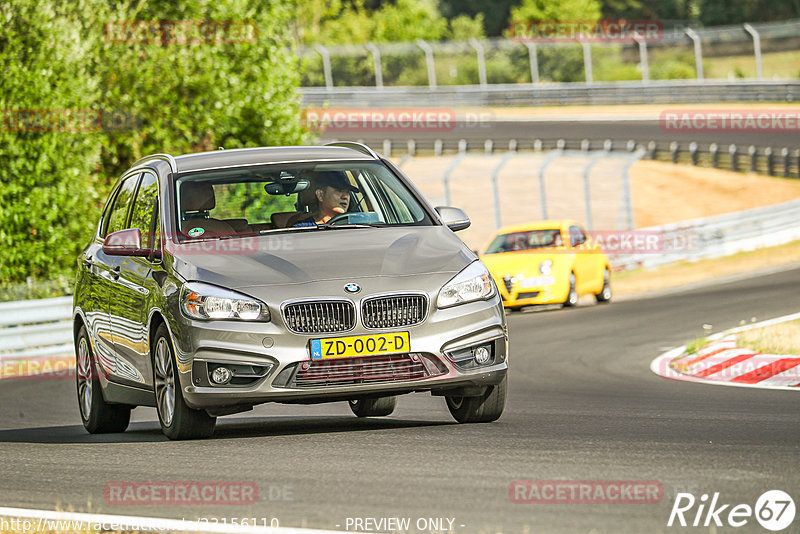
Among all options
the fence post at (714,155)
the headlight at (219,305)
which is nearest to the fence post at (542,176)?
the fence post at (714,155)

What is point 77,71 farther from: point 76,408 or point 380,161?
point 380,161

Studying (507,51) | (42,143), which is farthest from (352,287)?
(507,51)

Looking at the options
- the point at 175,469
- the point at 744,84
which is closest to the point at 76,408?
A: the point at 175,469

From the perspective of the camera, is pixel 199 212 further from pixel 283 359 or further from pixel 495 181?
pixel 495 181

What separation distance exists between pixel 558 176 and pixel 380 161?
117 feet

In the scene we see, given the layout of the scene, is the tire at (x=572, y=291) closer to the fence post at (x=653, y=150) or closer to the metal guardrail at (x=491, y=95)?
the fence post at (x=653, y=150)

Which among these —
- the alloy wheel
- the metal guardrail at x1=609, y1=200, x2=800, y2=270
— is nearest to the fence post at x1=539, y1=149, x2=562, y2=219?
the metal guardrail at x1=609, y1=200, x2=800, y2=270

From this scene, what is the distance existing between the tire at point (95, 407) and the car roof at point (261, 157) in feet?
5.56

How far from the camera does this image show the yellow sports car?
2250cm

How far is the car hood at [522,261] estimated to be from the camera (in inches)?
886

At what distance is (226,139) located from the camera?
2803cm

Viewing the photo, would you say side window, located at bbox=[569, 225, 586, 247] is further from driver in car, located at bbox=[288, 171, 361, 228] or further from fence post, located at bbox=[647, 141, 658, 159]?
fence post, located at bbox=[647, 141, 658, 159]

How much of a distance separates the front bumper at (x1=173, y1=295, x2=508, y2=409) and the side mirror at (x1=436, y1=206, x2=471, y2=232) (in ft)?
3.70

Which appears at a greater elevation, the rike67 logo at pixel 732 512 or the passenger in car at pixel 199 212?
the passenger in car at pixel 199 212
